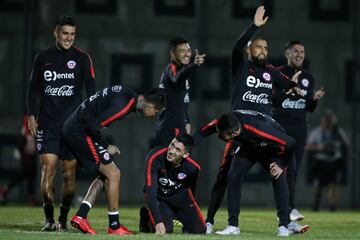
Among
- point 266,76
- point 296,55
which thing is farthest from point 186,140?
point 296,55

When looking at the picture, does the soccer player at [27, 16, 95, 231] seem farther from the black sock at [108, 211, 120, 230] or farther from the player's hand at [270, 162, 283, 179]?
the player's hand at [270, 162, 283, 179]

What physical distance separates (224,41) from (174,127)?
810 cm

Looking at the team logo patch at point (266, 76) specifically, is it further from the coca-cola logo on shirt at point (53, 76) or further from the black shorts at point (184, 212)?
the coca-cola logo on shirt at point (53, 76)

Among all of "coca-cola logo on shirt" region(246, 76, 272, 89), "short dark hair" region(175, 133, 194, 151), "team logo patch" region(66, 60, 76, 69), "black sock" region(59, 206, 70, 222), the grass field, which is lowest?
the grass field

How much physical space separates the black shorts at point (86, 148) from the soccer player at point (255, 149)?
1095mm

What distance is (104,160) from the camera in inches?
505

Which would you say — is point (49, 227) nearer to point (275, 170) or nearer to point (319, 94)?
point (275, 170)

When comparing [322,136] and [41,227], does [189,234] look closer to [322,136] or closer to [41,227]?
[41,227]

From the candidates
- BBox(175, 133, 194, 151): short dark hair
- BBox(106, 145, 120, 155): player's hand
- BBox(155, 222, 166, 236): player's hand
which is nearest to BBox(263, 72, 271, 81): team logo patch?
BBox(175, 133, 194, 151): short dark hair

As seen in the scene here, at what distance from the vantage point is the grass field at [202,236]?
484 inches

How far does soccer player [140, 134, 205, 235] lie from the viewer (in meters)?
12.7

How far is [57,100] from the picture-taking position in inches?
542

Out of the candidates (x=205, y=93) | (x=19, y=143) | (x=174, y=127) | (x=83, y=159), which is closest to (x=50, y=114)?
(x=83, y=159)

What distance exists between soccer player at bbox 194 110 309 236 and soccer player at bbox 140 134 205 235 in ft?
1.14
